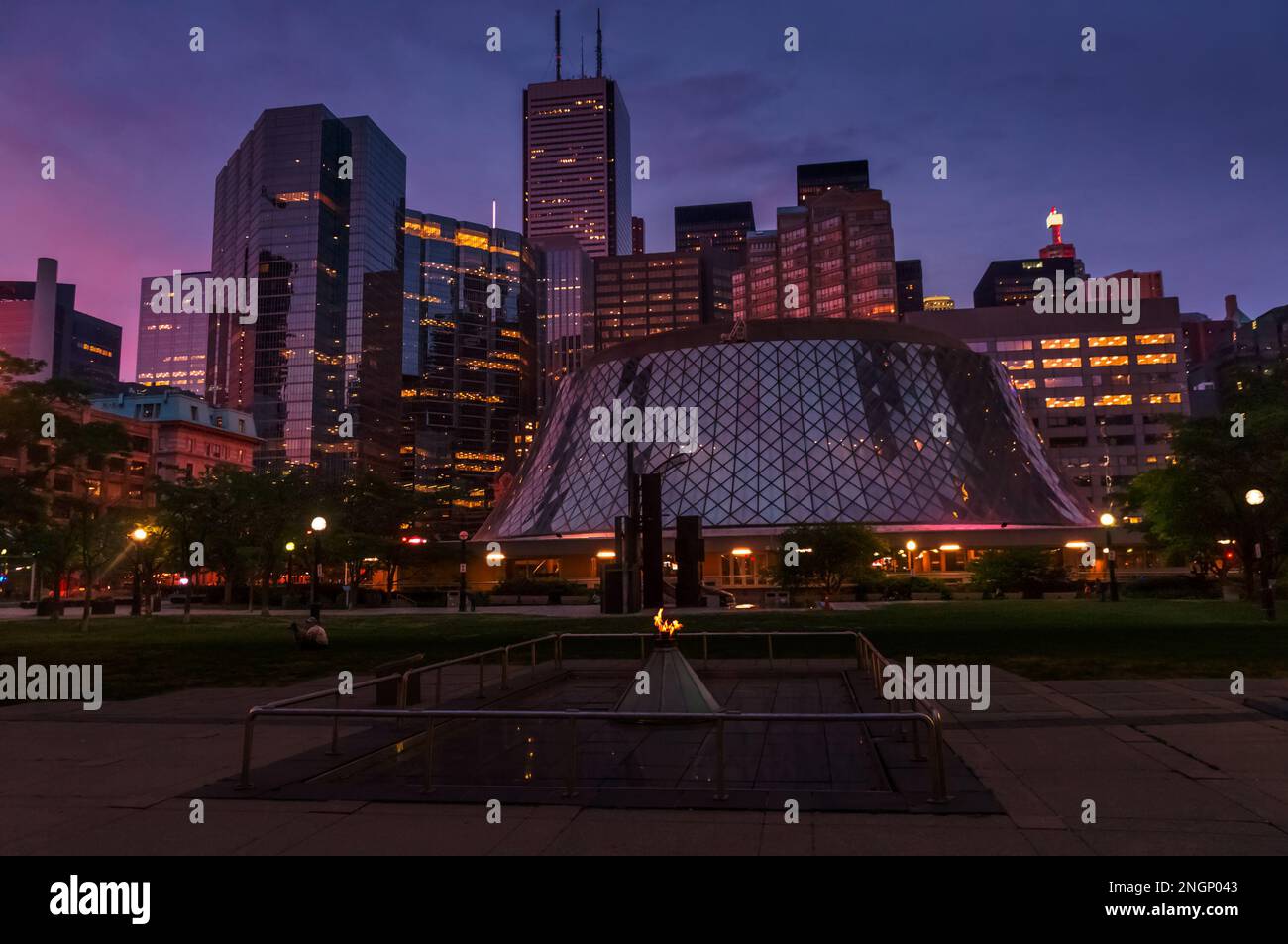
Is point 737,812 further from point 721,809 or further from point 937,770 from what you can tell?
point 937,770

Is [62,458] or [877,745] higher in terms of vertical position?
[62,458]

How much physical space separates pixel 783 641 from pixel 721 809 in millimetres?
17607

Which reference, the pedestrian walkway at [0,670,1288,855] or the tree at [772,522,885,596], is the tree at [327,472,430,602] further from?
the pedestrian walkway at [0,670,1288,855]

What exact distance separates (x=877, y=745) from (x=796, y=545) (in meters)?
38.8

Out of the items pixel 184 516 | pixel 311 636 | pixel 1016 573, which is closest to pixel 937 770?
pixel 311 636

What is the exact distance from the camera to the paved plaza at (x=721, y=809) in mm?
6391

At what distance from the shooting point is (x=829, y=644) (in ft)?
76.1

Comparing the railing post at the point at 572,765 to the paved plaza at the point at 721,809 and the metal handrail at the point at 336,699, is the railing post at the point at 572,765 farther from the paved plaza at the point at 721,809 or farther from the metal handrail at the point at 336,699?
the metal handrail at the point at 336,699

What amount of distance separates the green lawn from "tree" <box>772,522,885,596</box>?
7812 mm

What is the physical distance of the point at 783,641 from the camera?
24.6 metres

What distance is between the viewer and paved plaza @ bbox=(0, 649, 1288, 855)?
6.39 m

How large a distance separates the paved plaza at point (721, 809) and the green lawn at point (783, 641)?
229 inches
